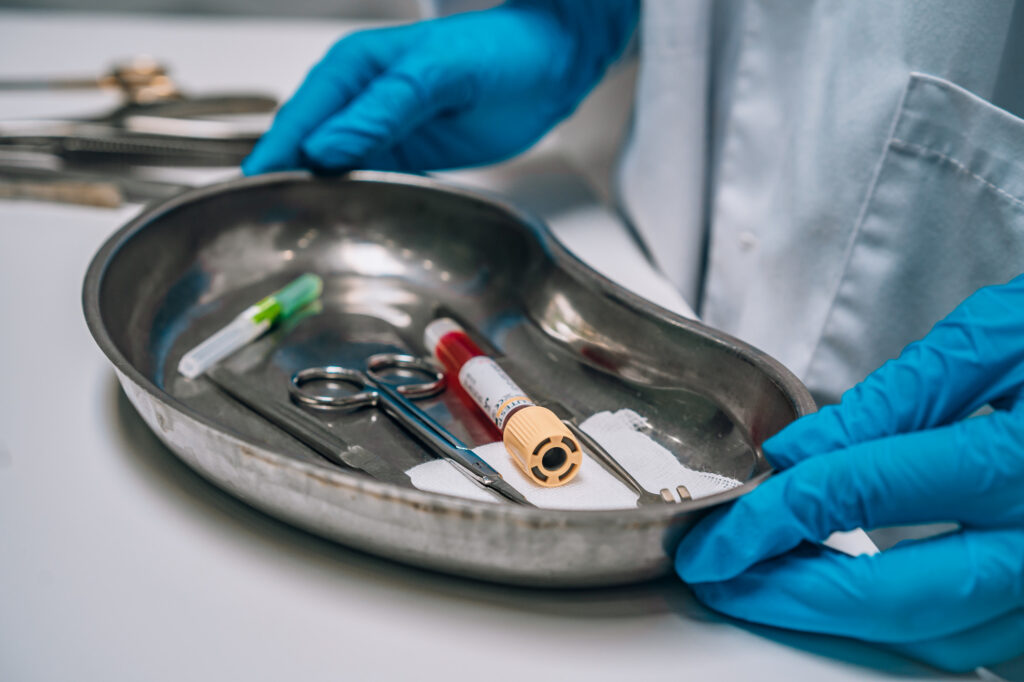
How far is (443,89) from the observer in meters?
0.71

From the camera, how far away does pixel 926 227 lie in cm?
55

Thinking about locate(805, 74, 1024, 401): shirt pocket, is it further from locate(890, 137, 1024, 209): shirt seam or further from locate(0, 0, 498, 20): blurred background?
Answer: locate(0, 0, 498, 20): blurred background

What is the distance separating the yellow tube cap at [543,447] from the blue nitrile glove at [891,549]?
9cm

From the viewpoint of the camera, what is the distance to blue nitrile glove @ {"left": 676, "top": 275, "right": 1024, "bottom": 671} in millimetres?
344

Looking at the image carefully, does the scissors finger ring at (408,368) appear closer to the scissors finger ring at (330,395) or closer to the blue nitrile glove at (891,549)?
the scissors finger ring at (330,395)

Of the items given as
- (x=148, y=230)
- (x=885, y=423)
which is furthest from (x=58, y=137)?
(x=885, y=423)

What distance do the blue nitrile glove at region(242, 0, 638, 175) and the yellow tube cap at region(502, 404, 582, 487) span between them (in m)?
0.33

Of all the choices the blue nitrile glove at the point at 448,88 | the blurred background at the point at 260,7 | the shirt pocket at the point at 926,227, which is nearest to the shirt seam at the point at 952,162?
the shirt pocket at the point at 926,227

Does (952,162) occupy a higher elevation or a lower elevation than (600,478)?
higher

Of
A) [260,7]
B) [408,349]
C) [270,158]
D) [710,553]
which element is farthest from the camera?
[260,7]

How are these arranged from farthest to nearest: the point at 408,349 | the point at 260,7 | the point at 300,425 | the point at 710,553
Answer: the point at 260,7 → the point at 408,349 → the point at 300,425 → the point at 710,553

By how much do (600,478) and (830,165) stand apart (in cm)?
30

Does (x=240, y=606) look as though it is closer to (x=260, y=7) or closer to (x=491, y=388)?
(x=491, y=388)

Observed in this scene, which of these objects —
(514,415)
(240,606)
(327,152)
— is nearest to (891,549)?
(514,415)
